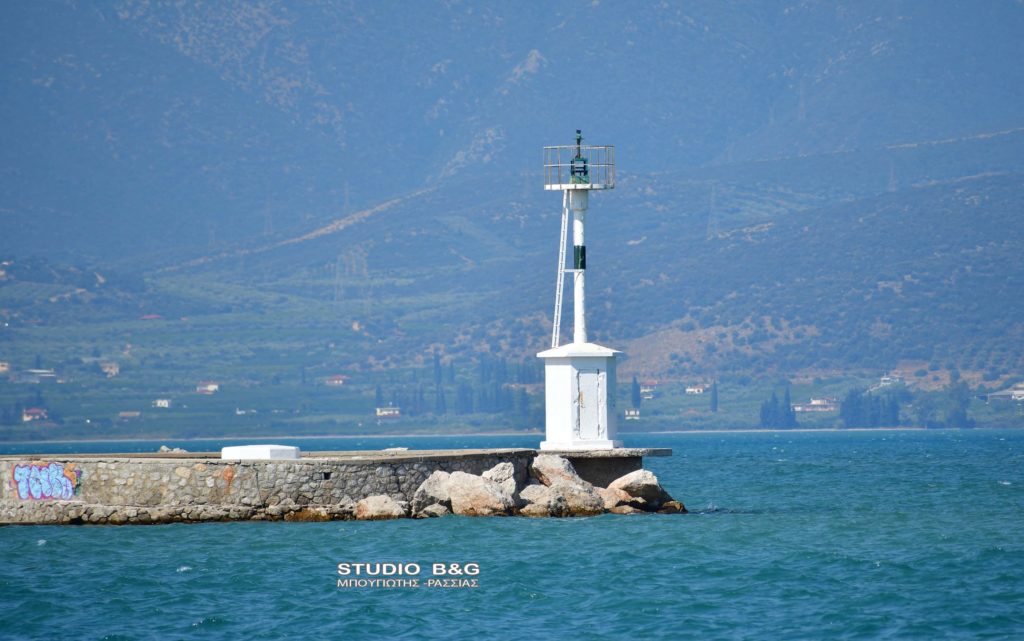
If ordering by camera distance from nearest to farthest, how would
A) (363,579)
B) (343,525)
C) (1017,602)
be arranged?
1. (1017,602)
2. (363,579)
3. (343,525)

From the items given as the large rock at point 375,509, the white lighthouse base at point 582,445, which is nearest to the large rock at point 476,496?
the large rock at point 375,509

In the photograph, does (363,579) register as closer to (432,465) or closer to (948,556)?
(432,465)

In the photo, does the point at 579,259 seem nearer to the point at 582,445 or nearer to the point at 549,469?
the point at 582,445

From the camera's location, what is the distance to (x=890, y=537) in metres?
38.3

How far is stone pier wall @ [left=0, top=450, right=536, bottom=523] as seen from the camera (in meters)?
37.9

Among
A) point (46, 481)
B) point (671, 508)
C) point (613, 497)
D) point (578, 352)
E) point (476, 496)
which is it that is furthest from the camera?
point (671, 508)

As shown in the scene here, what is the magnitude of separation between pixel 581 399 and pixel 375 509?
6.89m

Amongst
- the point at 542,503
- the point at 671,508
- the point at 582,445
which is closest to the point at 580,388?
the point at 582,445

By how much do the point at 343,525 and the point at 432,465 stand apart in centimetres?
304

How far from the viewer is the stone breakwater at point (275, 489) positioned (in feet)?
124

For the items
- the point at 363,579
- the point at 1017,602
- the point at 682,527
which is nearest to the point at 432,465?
the point at 682,527

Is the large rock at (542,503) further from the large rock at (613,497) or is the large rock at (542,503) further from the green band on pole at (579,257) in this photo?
the green band on pole at (579,257)

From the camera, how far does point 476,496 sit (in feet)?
130

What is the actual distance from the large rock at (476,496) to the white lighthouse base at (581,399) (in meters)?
3.55
